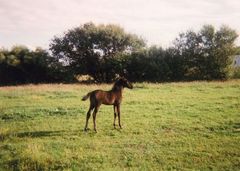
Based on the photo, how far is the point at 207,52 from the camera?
156 ft

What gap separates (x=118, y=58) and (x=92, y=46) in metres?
5.45

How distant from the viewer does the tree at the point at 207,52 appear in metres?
46.8

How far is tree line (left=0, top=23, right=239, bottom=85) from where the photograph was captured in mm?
47000

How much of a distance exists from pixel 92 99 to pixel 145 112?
4709 millimetres

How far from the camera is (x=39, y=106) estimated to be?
21781mm

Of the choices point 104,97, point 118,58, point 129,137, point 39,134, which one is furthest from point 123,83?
point 118,58

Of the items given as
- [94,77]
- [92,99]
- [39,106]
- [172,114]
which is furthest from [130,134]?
[94,77]

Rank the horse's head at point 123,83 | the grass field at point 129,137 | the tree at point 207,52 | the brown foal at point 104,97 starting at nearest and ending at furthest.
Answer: the grass field at point 129,137, the brown foal at point 104,97, the horse's head at point 123,83, the tree at point 207,52

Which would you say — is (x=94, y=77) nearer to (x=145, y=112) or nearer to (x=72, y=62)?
(x=72, y=62)

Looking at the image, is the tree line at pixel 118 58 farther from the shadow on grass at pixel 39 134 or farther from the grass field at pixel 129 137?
the shadow on grass at pixel 39 134

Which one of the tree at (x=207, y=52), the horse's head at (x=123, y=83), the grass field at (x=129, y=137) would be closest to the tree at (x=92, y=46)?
the tree at (x=207, y=52)

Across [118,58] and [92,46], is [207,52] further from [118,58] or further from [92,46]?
[92,46]

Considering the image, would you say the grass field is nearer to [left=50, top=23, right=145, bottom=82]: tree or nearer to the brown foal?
the brown foal

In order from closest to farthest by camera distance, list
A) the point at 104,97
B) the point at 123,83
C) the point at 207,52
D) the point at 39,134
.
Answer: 1. the point at 39,134
2. the point at 104,97
3. the point at 123,83
4. the point at 207,52
